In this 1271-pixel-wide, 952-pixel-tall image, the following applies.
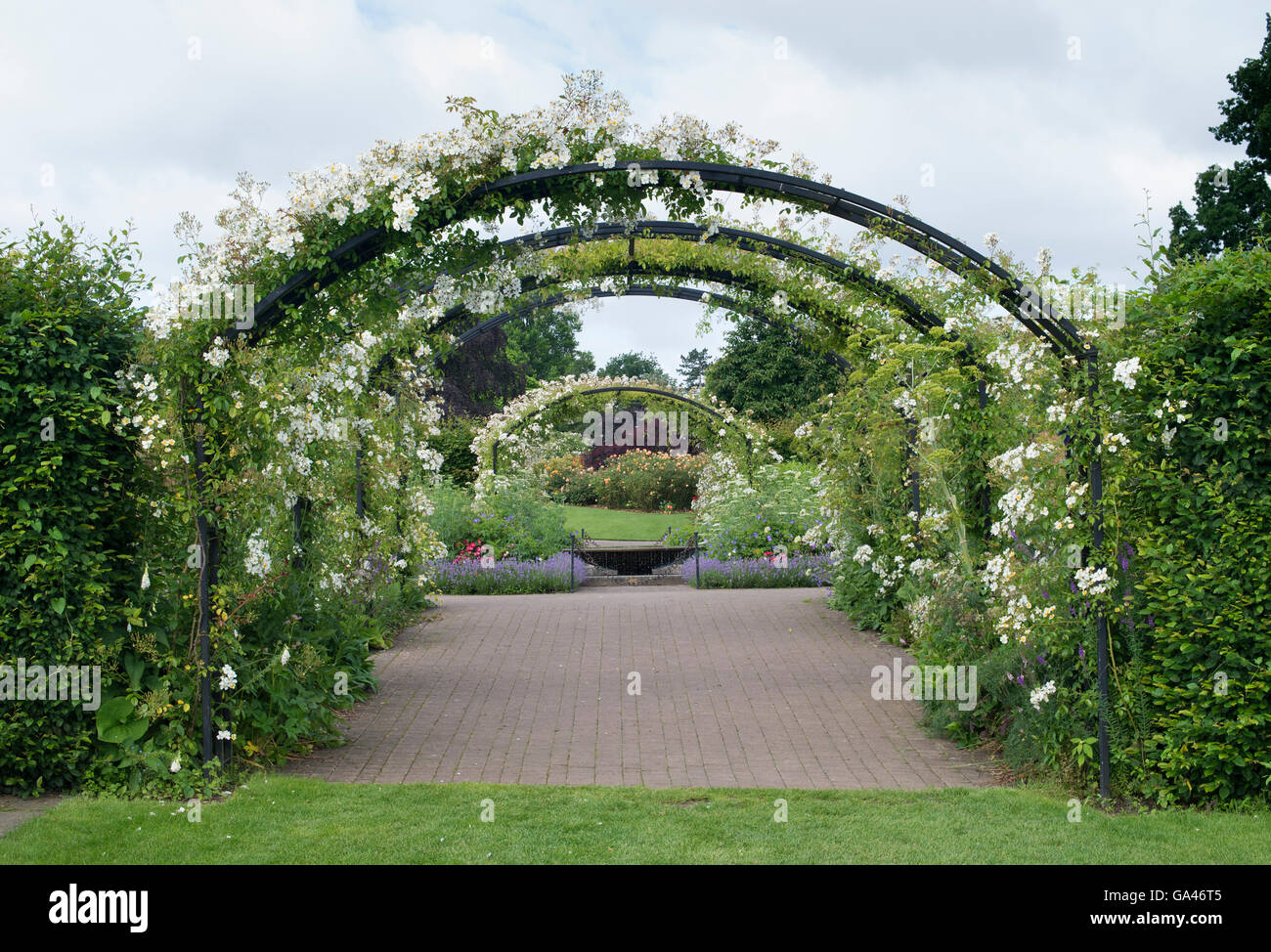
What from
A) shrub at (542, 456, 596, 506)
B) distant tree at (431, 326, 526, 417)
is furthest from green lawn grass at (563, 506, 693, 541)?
distant tree at (431, 326, 526, 417)

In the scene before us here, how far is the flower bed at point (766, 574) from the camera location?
13547mm

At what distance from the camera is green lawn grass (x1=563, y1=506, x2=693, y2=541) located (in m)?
21.9

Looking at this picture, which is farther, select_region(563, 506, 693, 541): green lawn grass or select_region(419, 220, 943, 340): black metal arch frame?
select_region(563, 506, 693, 541): green lawn grass

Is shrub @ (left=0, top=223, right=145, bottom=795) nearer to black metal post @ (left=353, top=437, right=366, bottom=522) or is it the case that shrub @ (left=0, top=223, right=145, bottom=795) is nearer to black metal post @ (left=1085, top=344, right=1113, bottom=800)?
black metal post @ (left=353, top=437, right=366, bottom=522)

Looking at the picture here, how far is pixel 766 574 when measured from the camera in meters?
13.7

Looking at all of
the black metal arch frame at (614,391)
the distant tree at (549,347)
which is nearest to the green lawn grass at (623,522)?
the black metal arch frame at (614,391)

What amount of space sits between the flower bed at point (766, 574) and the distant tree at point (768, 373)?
14365 millimetres

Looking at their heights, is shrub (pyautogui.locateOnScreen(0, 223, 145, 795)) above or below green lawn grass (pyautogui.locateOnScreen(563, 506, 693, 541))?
above

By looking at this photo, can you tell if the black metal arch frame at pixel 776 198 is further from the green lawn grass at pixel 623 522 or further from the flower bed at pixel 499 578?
the green lawn grass at pixel 623 522

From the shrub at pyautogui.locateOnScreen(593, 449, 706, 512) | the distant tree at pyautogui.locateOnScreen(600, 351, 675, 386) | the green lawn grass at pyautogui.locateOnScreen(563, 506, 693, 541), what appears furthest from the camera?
the distant tree at pyautogui.locateOnScreen(600, 351, 675, 386)

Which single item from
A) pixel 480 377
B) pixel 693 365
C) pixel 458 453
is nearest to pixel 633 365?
pixel 693 365

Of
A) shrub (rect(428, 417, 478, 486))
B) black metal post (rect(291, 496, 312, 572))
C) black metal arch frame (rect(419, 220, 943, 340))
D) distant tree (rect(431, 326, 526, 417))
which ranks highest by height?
distant tree (rect(431, 326, 526, 417))

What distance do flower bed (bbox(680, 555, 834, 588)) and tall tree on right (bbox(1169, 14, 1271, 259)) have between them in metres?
11.2

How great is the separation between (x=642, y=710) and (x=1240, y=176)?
18.7 meters
